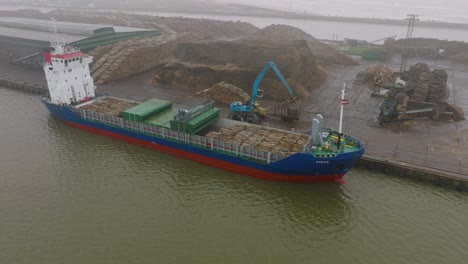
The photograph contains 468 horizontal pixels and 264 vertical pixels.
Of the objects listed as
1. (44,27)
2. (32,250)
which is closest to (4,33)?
(44,27)

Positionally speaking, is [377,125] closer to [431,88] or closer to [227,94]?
[431,88]

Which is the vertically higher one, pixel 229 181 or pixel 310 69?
pixel 310 69

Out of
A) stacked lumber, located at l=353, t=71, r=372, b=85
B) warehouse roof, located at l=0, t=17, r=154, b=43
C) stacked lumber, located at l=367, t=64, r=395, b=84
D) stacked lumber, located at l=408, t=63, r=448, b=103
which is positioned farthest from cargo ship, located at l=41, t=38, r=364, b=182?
warehouse roof, located at l=0, t=17, r=154, b=43

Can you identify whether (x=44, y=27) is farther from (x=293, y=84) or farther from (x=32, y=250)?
(x=32, y=250)

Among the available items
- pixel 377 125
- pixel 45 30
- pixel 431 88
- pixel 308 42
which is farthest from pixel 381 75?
pixel 45 30

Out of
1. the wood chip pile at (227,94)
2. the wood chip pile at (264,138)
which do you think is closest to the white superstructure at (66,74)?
the wood chip pile at (227,94)
